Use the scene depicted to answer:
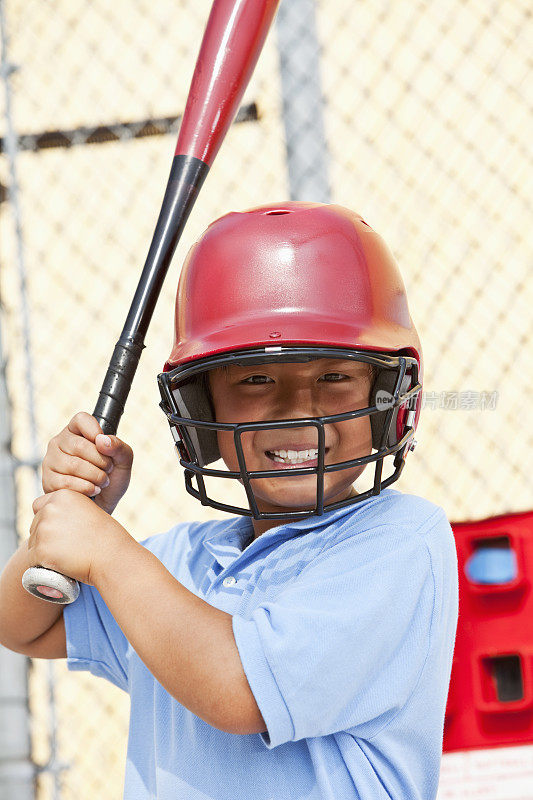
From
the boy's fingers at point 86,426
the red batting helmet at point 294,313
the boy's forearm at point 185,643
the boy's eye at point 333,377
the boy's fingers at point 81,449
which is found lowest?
the boy's forearm at point 185,643

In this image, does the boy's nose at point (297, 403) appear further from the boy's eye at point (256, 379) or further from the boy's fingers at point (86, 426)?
the boy's fingers at point (86, 426)

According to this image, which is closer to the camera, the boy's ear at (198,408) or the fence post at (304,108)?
the boy's ear at (198,408)

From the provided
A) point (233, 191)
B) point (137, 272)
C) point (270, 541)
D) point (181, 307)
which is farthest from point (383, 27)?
point (270, 541)

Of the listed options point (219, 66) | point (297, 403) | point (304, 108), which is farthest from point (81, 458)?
point (304, 108)

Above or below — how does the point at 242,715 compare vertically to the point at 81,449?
below

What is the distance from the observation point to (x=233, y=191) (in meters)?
2.57

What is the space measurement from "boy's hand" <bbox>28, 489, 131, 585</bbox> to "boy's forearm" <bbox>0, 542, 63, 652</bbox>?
142 millimetres

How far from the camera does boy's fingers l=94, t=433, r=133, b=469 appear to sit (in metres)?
0.95

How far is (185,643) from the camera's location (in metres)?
0.75

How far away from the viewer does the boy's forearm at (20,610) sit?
1000mm

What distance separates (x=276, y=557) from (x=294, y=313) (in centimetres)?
25

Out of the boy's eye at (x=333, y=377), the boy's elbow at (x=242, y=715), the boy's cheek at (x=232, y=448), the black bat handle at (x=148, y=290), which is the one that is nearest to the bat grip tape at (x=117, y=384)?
the black bat handle at (x=148, y=290)

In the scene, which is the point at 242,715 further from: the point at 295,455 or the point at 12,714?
the point at 12,714

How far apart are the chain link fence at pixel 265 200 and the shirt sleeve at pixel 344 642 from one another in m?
1.60
